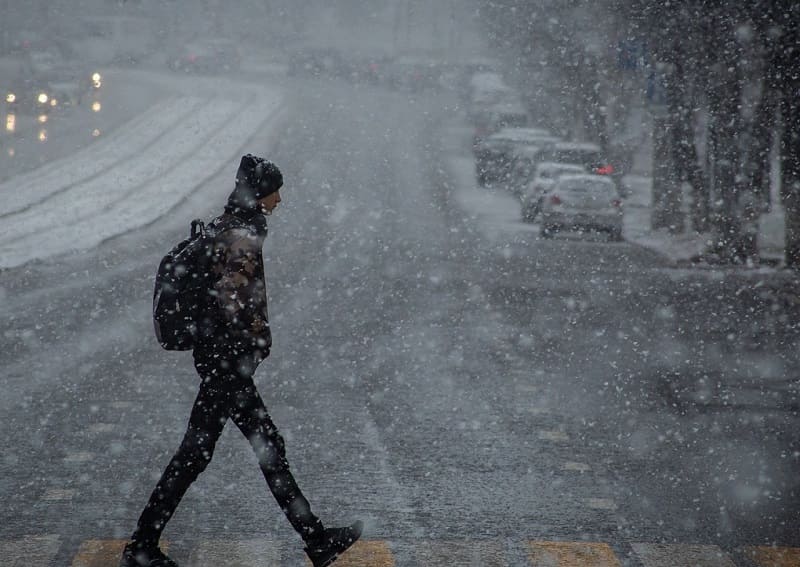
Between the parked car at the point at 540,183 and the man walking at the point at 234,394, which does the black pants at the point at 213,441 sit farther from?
the parked car at the point at 540,183

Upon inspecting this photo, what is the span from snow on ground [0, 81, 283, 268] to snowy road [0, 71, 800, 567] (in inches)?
9.9

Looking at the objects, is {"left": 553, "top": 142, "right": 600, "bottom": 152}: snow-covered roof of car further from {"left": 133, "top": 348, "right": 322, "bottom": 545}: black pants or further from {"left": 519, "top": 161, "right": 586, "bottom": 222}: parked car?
{"left": 133, "top": 348, "right": 322, "bottom": 545}: black pants

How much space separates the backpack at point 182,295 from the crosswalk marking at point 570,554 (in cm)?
197

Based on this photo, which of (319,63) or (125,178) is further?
(319,63)

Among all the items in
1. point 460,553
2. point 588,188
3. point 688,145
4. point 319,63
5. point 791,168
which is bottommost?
point 319,63

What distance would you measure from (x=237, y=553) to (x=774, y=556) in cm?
264

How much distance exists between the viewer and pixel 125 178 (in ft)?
95.0

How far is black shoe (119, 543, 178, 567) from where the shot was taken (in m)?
5.34

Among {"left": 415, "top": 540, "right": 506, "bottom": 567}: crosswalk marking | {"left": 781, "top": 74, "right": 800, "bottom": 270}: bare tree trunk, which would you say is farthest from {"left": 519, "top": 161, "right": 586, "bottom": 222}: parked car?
{"left": 415, "top": 540, "right": 506, "bottom": 567}: crosswalk marking

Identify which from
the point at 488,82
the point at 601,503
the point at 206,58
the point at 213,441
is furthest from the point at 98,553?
the point at 206,58

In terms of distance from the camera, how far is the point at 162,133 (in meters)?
39.9

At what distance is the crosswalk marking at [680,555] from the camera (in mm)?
5863

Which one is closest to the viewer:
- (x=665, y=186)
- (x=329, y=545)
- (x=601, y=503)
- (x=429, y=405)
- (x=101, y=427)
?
(x=329, y=545)

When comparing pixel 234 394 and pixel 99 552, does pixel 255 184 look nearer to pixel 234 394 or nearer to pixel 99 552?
pixel 234 394
